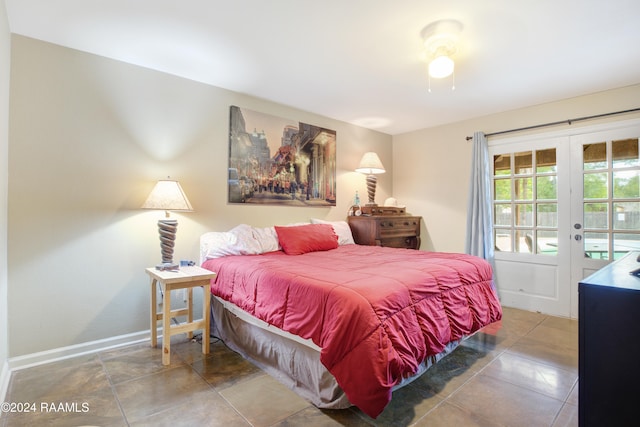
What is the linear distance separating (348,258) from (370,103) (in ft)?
6.13

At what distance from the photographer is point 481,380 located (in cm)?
199

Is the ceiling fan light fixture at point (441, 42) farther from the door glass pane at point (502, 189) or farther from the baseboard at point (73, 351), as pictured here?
the baseboard at point (73, 351)

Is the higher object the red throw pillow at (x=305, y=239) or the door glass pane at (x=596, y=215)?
the door glass pane at (x=596, y=215)

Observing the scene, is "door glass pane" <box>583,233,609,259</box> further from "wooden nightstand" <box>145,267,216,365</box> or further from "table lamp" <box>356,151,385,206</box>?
"wooden nightstand" <box>145,267,216,365</box>

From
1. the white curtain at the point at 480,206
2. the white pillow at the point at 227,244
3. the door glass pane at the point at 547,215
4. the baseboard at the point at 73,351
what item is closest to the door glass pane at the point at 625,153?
the door glass pane at the point at 547,215

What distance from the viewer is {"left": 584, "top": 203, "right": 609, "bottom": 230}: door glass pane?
124 inches

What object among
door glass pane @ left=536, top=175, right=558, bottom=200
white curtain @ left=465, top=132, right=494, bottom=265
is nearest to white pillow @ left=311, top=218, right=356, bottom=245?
white curtain @ left=465, top=132, right=494, bottom=265

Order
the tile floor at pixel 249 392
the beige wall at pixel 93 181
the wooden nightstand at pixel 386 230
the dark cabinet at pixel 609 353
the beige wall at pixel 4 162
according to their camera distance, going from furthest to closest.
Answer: the wooden nightstand at pixel 386 230
the beige wall at pixel 93 181
the beige wall at pixel 4 162
the tile floor at pixel 249 392
the dark cabinet at pixel 609 353

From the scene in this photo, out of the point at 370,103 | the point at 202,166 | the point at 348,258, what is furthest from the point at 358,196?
the point at 202,166

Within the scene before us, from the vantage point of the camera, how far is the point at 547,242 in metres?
3.51

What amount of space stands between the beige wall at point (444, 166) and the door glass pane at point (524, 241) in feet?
2.03

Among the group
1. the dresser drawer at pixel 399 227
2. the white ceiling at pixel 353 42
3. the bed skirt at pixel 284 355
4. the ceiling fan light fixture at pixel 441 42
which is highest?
the white ceiling at pixel 353 42

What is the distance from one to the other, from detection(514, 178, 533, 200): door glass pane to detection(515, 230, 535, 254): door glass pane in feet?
1.33

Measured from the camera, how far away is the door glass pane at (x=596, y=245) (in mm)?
3135
